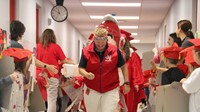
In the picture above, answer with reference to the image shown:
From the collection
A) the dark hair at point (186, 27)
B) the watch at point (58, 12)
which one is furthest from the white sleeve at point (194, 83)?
the watch at point (58, 12)

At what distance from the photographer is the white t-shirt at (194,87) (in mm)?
3230

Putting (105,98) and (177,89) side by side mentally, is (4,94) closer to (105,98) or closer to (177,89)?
(105,98)

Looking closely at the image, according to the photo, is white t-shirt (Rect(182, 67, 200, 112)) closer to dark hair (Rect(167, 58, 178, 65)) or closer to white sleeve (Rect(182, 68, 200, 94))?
white sleeve (Rect(182, 68, 200, 94))

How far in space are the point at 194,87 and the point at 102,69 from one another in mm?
1080

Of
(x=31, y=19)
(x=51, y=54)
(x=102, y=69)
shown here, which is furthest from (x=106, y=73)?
(x=31, y=19)

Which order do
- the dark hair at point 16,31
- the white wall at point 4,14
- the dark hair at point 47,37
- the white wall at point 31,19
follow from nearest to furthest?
1. the dark hair at point 16,31
2. the dark hair at point 47,37
3. the white wall at point 4,14
4. the white wall at point 31,19

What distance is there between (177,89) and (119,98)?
0.76 m

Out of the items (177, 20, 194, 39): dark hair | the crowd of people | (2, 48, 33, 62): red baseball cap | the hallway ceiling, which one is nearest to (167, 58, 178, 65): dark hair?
the crowd of people

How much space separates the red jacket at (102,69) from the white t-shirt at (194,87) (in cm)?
90

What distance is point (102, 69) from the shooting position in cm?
395

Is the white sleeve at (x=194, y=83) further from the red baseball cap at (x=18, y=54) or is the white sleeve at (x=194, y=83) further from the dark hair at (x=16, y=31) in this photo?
the dark hair at (x=16, y=31)

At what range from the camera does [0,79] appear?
3.19m

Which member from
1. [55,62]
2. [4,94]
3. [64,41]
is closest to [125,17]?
[64,41]

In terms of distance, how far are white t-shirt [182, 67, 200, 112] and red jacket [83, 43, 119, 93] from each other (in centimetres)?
90
